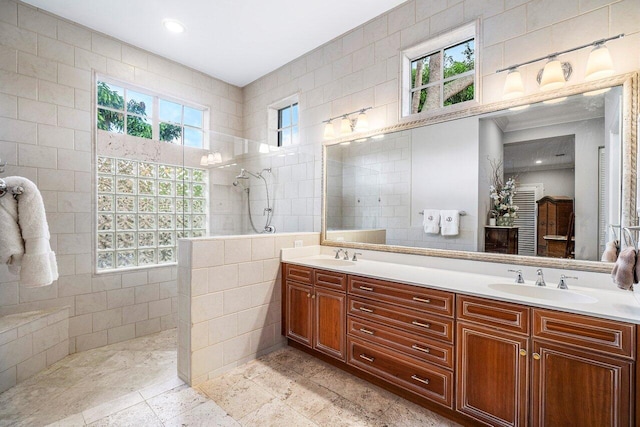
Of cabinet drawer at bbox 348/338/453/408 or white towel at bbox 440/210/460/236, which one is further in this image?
white towel at bbox 440/210/460/236

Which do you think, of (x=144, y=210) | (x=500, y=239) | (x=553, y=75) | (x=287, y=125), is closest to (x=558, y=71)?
(x=553, y=75)

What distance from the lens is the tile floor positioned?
1804 millimetres

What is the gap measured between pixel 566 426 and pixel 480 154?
1.62 meters

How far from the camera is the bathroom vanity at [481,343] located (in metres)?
1.30

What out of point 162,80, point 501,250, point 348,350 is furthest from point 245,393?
point 162,80

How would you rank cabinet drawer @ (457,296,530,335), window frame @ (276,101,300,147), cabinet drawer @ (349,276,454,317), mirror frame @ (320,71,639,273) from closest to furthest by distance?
cabinet drawer @ (457,296,530,335)
mirror frame @ (320,71,639,273)
cabinet drawer @ (349,276,454,317)
window frame @ (276,101,300,147)

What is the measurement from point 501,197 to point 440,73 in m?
1.18

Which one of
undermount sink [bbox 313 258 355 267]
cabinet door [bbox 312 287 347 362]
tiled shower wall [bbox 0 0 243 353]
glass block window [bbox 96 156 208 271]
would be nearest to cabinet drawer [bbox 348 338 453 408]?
cabinet door [bbox 312 287 347 362]

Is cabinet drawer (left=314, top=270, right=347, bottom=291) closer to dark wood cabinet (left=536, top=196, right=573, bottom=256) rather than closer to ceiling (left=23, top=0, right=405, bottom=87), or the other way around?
dark wood cabinet (left=536, top=196, right=573, bottom=256)

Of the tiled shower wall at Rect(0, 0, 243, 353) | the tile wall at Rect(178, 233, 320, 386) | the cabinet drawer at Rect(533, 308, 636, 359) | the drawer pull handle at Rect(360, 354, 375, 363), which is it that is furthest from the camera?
the tiled shower wall at Rect(0, 0, 243, 353)

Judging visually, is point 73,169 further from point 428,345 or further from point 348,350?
point 428,345

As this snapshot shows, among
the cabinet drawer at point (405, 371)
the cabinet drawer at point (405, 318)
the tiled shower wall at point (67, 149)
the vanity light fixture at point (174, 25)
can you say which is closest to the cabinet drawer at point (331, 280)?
the cabinet drawer at point (405, 318)

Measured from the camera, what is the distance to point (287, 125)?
3750 millimetres

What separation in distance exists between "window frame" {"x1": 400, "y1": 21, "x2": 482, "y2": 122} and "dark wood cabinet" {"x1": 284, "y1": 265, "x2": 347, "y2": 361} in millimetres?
1551
